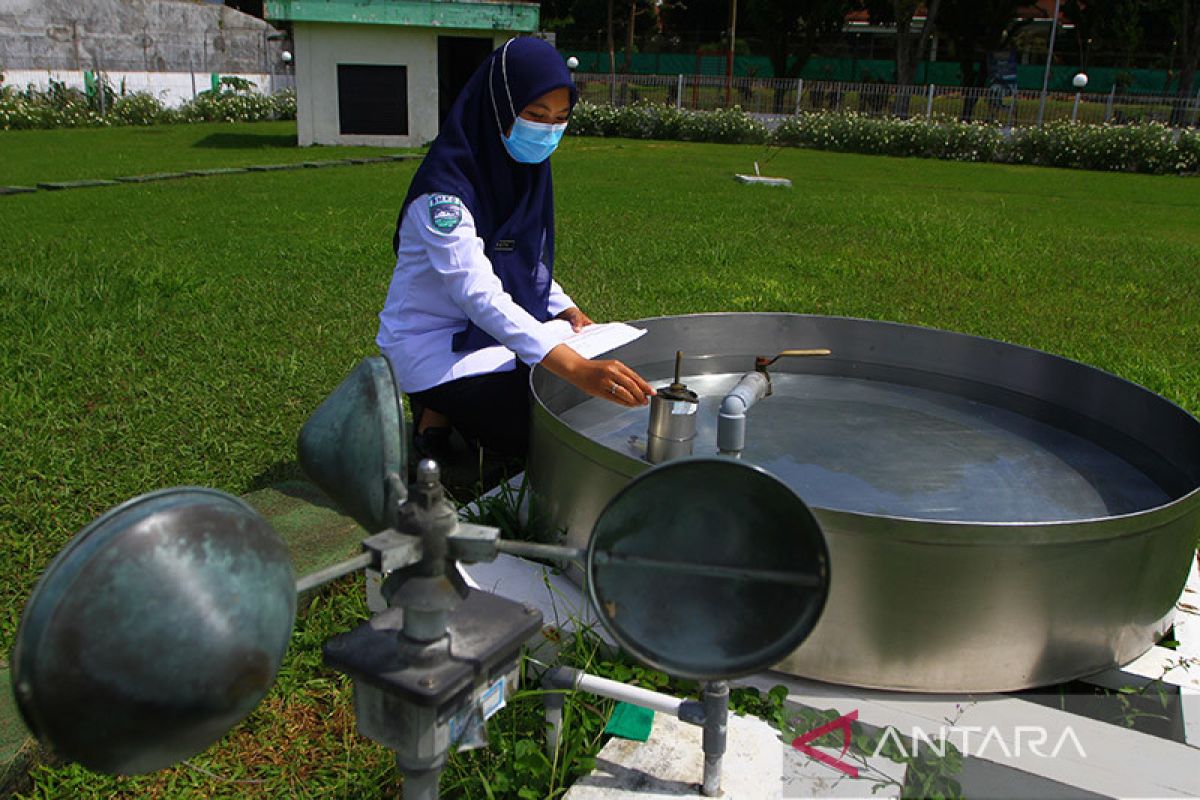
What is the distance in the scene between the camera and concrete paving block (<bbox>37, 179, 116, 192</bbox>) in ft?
35.5

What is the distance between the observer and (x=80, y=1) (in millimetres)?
28516

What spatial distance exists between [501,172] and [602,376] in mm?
996

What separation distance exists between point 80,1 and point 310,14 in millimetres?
16178

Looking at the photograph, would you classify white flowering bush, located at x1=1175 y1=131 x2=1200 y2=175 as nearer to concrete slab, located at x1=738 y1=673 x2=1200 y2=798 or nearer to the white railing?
concrete slab, located at x1=738 y1=673 x2=1200 y2=798

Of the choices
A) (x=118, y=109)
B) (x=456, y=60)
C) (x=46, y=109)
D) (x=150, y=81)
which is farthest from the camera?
(x=150, y=81)

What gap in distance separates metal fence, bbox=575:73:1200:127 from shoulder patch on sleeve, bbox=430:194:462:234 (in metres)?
A: 21.5

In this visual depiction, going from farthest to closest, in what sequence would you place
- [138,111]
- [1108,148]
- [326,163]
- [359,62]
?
[138,111] → [1108,148] → [359,62] → [326,163]

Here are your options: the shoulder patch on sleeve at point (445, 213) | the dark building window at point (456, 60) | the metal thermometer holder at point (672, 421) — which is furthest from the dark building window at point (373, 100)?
the metal thermometer holder at point (672, 421)

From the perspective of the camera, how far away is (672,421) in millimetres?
2615

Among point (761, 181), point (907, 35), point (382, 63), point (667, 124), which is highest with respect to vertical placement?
point (907, 35)

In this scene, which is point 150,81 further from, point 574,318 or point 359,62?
point 574,318

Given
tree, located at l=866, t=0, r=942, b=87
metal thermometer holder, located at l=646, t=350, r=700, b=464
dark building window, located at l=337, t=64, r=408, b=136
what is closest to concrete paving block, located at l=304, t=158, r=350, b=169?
A: dark building window, located at l=337, t=64, r=408, b=136

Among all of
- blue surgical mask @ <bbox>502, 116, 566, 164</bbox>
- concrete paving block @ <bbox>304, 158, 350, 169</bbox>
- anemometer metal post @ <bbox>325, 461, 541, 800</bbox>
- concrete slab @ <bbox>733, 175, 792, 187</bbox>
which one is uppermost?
blue surgical mask @ <bbox>502, 116, 566, 164</bbox>

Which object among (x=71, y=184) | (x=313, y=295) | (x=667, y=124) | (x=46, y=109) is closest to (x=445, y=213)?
(x=313, y=295)
